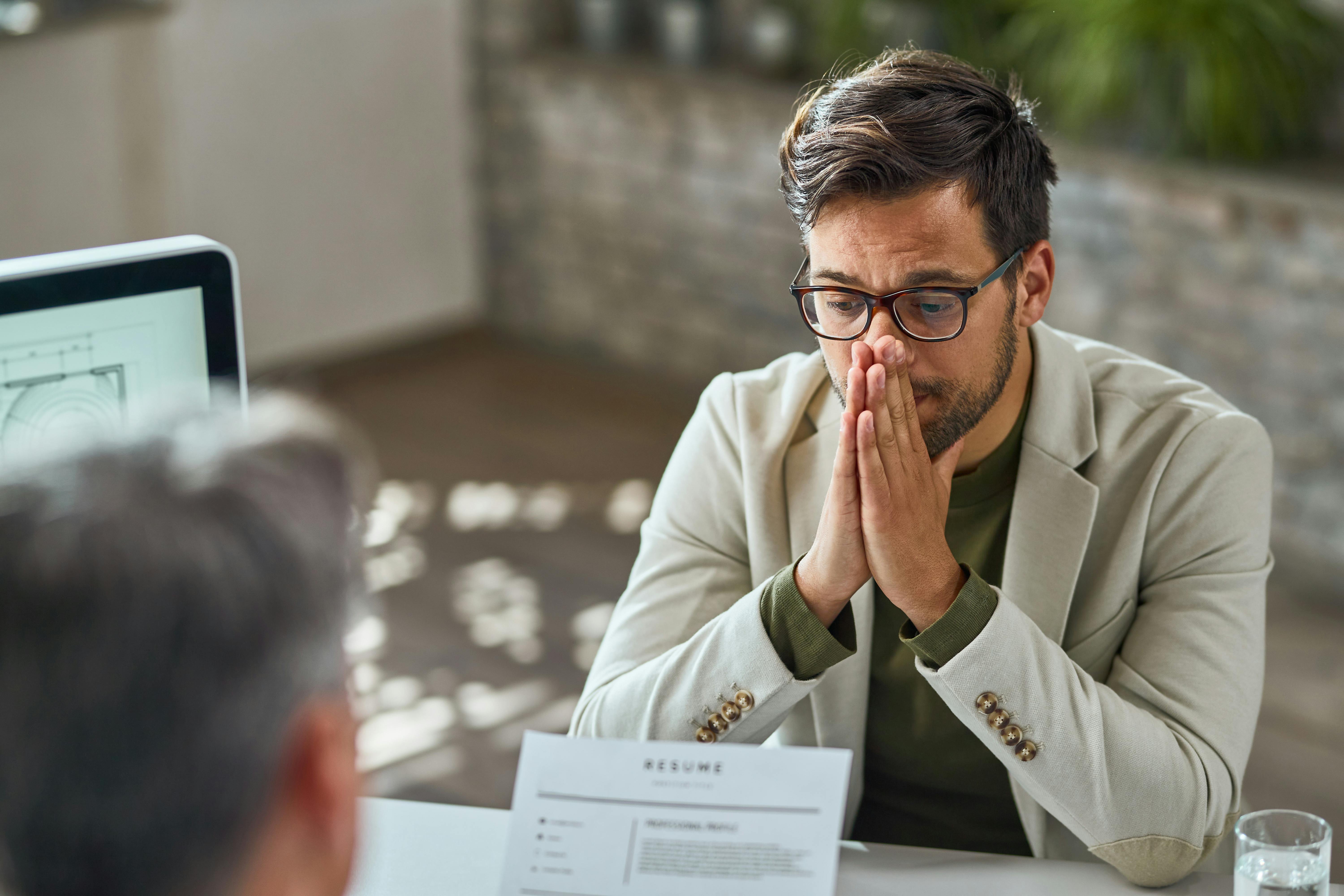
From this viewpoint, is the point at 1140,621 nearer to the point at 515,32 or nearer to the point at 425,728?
the point at 425,728

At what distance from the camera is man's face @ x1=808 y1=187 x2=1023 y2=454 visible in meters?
1.33

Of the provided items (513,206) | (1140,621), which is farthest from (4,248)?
(1140,621)

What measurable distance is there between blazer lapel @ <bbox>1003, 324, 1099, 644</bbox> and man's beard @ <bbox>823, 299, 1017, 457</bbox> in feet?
0.18

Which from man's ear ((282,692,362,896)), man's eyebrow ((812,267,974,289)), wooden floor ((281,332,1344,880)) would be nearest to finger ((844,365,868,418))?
man's eyebrow ((812,267,974,289))

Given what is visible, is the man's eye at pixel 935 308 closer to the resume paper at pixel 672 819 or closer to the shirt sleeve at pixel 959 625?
the shirt sleeve at pixel 959 625

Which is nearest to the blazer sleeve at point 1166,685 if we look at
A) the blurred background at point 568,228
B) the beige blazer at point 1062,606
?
the beige blazer at point 1062,606

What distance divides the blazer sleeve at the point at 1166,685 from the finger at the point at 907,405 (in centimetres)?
16

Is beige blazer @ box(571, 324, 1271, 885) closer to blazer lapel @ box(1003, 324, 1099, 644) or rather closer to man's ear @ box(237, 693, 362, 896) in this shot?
blazer lapel @ box(1003, 324, 1099, 644)

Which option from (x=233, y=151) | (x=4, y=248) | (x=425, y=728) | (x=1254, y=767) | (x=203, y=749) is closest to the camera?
(x=203, y=749)

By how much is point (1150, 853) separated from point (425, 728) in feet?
6.27

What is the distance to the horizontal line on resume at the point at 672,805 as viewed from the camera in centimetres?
102

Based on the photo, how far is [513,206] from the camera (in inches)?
191

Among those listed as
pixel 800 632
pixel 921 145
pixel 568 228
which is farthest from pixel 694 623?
pixel 568 228

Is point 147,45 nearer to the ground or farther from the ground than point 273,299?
farther from the ground
